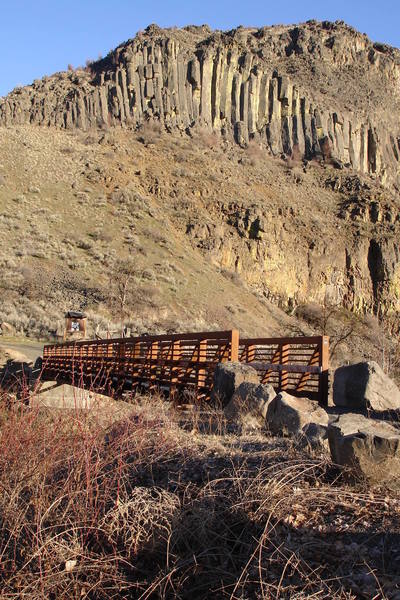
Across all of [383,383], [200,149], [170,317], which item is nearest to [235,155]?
[200,149]

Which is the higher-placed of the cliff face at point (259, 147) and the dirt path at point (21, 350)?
the cliff face at point (259, 147)

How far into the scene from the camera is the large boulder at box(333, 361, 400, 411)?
27.9 feet

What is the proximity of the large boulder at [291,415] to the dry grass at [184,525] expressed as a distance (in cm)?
97

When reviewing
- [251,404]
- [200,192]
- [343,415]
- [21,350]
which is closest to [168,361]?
[251,404]

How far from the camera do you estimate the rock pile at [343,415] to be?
3859 mm

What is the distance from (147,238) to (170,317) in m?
11.3

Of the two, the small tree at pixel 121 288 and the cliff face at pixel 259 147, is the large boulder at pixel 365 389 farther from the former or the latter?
the cliff face at pixel 259 147

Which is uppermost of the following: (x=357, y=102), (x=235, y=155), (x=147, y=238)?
→ (x=357, y=102)

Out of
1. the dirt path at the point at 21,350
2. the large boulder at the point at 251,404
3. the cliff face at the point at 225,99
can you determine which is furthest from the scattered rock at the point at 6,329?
the cliff face at the point at 225,99

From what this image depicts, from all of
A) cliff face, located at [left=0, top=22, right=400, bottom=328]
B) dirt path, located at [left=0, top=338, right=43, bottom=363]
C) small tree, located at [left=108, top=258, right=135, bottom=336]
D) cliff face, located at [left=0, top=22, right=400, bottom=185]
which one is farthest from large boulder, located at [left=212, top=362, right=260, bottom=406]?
cliff face, located at [left=0, top=22, right=400, bottom=185]

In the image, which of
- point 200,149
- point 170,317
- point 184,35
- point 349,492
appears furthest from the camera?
point 184,35

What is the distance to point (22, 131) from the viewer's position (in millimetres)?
56094

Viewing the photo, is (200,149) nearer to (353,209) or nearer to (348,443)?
(353,209)

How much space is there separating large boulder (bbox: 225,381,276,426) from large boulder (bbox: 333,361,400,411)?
2346 millimetres
